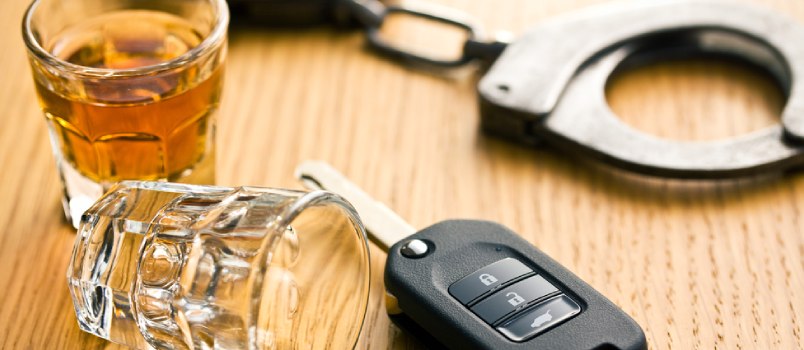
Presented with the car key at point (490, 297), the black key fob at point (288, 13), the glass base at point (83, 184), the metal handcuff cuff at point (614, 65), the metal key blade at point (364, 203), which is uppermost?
the metal handcuff cuff at point (614, 65)

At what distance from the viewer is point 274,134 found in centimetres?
73

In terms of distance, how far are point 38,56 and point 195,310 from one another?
18 centimetres

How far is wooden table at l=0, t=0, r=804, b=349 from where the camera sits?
59 cm

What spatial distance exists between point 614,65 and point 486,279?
0.27 meters

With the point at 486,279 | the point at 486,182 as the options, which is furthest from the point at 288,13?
the point at 486,279

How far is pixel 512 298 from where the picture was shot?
0.53 m

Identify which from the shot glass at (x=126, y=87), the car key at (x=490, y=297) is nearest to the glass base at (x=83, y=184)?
the shot glass at (x=126, y=87)

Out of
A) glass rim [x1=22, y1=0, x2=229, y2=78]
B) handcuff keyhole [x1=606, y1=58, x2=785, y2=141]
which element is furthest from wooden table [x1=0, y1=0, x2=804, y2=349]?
glass rim [x1=22, y1=0, x2=229, y2=78]

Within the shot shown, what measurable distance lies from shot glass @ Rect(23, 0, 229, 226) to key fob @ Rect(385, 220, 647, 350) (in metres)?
0.15

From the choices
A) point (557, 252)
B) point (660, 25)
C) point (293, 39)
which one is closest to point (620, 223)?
point (557, 252)

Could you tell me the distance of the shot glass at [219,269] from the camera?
1.53ft

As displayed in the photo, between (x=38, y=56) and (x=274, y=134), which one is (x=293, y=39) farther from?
(x=38, y=56)

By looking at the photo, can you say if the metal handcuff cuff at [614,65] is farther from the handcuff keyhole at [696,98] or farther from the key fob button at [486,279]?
the key fob button at [486,279]

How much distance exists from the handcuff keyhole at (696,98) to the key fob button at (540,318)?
240 millimetres
